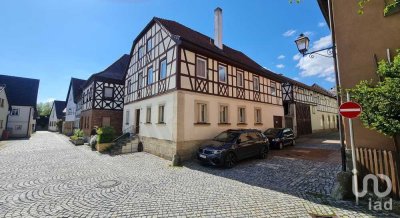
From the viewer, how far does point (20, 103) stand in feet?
111

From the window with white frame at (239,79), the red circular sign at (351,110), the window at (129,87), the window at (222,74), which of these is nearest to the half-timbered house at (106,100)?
the window at (129,87)

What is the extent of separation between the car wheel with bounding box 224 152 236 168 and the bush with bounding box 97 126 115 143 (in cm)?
1044

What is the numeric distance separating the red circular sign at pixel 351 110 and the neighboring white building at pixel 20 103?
41.8 m

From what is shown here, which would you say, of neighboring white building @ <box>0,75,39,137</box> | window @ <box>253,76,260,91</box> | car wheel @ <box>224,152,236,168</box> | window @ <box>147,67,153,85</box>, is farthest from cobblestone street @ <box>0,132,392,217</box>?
neighboring white building @ <box>0,75,39,137</box>

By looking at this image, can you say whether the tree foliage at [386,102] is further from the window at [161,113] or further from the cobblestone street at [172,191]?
the window at [161,113]

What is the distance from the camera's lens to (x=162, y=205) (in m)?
5.25

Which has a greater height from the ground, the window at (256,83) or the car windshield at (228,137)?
the window at (256,83)

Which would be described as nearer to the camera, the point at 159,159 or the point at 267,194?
the point at 267,194

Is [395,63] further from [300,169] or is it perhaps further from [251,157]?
[251,157]

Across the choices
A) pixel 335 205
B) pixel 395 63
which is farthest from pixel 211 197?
pixel 395 63

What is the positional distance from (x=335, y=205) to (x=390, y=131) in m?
2.21

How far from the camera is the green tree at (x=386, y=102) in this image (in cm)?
458

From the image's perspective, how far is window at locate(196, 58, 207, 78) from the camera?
13062 mm

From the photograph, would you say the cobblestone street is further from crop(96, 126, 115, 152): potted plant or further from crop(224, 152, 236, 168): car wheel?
crop(96, 126, 115, 152): potted plant
